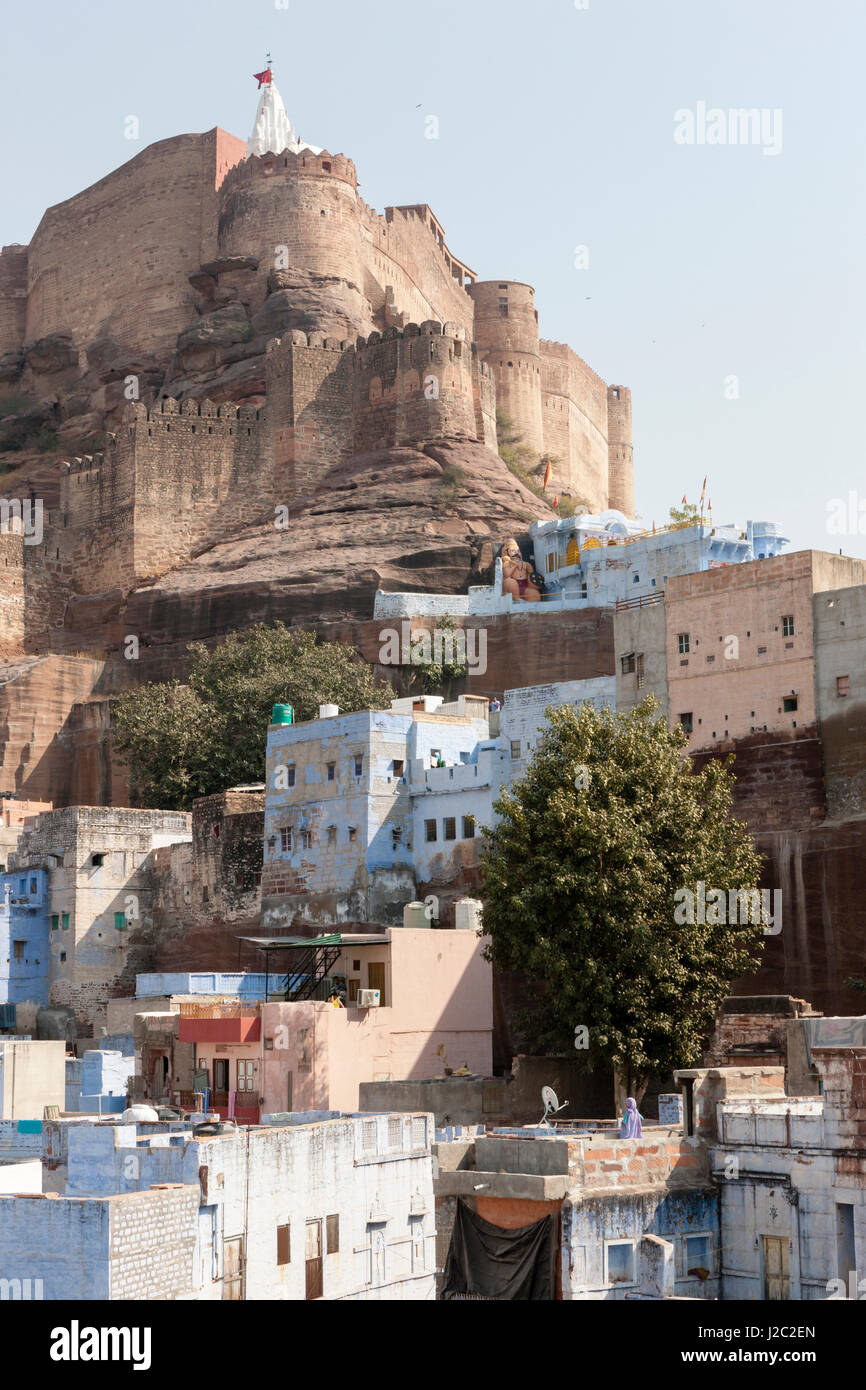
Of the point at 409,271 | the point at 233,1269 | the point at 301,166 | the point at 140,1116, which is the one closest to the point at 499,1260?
the point at 233,1269

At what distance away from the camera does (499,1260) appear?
83.7 feet

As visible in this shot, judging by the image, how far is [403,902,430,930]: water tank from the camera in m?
45.2

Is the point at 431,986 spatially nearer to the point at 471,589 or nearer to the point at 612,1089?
the point at 612,1089

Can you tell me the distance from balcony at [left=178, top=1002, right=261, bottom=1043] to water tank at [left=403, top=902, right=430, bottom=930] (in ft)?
16.9

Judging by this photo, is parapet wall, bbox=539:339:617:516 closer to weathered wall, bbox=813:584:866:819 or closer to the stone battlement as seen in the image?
the stone battlement

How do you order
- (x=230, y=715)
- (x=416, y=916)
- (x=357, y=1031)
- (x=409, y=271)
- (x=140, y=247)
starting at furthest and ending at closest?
(x=140, y=247) → (x=409, y=271) → (x=230, y=715) → (x=416, y=916) → (x=357, y=1031)

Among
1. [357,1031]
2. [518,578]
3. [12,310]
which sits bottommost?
[357,1031]

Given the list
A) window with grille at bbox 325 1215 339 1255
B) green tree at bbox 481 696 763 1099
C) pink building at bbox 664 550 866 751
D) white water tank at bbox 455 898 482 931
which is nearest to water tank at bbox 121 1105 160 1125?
window with grille at bbox 325 1215 339 1255

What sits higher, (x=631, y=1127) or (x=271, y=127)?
(x=271, y=127)

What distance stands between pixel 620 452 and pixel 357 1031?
68.4 metres

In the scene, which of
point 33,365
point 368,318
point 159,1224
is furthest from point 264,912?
point 33,365

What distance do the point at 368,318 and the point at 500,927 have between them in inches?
1922

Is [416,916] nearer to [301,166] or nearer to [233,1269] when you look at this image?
[233,1269]

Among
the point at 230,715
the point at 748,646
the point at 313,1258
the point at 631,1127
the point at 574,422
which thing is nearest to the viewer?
the point at 313,1258
